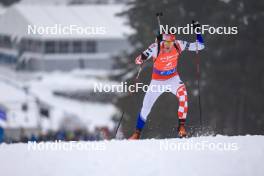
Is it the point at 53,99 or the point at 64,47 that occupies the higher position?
the point at 64,47

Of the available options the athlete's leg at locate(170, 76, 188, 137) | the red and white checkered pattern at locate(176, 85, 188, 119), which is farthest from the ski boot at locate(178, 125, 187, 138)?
the red and white checkered pattern at locate(176, 85, 188, 119)

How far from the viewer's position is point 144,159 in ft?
33.0

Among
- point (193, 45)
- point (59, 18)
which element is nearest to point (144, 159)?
point (193, 45)

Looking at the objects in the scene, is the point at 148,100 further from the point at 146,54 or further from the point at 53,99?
the point at 53,99

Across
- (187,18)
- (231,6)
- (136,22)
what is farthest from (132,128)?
(136,22)

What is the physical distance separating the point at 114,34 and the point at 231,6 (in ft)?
110

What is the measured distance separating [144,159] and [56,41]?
165 feet

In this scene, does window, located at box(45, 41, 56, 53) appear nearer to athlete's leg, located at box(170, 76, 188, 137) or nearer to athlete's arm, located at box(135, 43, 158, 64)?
athlete's arm, located at box(135, 43, 158, 64)

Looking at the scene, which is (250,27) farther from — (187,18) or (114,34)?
(114,34)

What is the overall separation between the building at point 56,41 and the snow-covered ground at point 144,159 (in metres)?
44.8

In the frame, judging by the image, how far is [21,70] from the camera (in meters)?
59.0

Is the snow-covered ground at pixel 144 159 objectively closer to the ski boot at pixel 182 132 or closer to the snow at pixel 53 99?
the ski boot at pixel 182 132

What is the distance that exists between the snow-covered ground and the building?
147 feet

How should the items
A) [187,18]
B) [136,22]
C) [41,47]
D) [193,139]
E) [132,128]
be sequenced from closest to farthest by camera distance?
[193,139]
[132,128]
[187,18]
[136,22]
[41,47]
